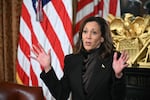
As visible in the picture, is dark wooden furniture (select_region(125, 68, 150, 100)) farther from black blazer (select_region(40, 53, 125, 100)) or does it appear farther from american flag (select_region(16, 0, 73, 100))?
american flag (select_region(16, 0, 73, 100))

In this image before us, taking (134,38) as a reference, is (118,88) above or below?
below

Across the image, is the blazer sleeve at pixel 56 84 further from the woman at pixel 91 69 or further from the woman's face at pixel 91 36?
the woman's face at pixel 91 36

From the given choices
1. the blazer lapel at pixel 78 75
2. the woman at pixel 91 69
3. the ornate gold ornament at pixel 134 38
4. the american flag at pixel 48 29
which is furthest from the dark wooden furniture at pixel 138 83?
the american flag at pixel 48 29

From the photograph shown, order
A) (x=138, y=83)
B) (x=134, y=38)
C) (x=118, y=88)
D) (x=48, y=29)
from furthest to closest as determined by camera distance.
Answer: (x=48, y=29), (x=134, y=38), (x=138, y=83), (x=118, y=88)

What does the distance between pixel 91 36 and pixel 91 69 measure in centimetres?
21

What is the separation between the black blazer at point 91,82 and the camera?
1.95 metres

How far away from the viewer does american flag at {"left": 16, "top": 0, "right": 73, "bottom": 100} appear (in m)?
3.05

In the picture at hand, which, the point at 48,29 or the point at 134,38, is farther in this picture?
the point at 48,29

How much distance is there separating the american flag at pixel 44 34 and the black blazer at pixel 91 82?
0.87 m

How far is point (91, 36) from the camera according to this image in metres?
2.07

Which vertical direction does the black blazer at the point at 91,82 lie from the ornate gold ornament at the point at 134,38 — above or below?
below

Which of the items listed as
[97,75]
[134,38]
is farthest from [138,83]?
[97,75]

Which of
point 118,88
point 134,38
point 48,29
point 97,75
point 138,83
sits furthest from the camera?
point 48,29

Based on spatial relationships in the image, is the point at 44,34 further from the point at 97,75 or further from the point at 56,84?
the point at 97,75
